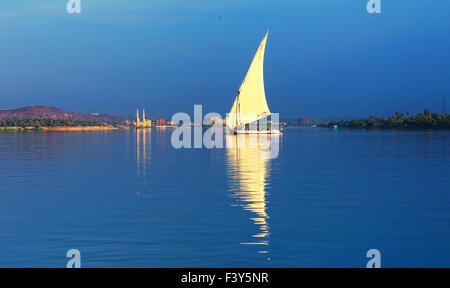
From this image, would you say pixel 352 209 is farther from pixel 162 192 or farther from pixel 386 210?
pixel 162 192

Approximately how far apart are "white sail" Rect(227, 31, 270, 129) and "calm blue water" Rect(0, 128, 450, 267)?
70.9 m

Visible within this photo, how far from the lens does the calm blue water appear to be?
41.1 ft

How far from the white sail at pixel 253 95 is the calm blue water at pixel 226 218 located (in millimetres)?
70932

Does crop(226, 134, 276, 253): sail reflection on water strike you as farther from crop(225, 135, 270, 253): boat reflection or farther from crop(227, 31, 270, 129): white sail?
crop(227, 31, 270, 129): white sail

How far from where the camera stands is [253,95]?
10275cm

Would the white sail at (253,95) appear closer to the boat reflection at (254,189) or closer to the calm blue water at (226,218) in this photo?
the boat reflection at (254,189)

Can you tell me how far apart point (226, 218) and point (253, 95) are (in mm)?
86330

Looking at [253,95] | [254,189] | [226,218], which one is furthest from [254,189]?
[253,95]

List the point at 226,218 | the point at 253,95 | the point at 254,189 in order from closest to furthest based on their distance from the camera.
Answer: the point at 226,218 → the point at 254,189 → the point at 253,95

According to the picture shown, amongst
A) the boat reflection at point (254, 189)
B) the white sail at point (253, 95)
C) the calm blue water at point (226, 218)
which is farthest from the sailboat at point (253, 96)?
the calm blue water at point (226, 218)

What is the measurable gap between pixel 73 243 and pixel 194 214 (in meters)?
4.95

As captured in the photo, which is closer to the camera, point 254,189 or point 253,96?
point 254,189

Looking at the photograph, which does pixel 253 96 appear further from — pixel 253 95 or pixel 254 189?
pixel 254 189

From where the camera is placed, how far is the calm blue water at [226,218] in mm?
12539
